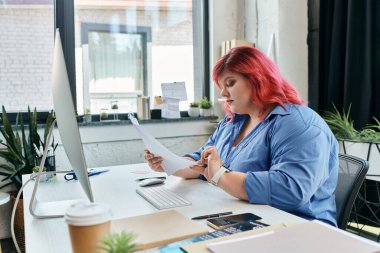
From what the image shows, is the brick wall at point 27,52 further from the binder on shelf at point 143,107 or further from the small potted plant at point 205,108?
the small potted plant at point 205,108

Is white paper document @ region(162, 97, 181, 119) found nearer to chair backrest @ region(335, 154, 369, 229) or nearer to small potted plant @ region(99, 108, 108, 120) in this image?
small potted plant @ region(99, 108, 108, 120)

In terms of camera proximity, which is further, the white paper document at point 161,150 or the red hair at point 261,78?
the red hair at point 261,78

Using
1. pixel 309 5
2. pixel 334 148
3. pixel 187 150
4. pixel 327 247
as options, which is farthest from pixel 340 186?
pixel 309 5

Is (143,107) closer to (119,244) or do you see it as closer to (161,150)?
(161,150)

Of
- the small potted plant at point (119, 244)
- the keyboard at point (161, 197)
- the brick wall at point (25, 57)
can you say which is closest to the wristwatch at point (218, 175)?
the keyboard at point (161, 197)

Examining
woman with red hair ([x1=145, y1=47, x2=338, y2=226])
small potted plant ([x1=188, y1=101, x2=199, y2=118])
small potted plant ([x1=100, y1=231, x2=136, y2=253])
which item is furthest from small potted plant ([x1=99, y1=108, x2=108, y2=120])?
small potted plant ([x1=100, y1=231, x2=136, y2=253])

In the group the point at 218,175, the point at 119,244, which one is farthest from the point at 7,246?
the point at 119,244

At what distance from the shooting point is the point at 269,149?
1.47m

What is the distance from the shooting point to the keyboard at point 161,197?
1.28 metres

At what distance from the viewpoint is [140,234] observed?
96cm

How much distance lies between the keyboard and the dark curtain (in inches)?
63.6

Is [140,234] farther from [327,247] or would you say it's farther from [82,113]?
[82,113]

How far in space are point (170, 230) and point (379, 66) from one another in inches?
80.9

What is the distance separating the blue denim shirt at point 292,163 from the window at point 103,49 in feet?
5.25
